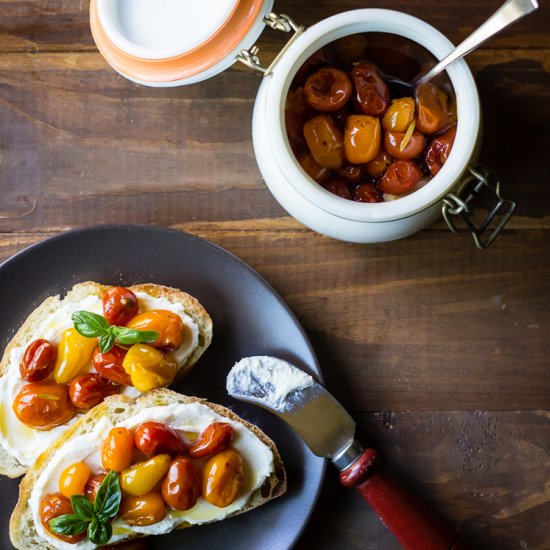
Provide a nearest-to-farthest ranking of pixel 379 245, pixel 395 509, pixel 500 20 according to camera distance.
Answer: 1. pixel 500 20
2. pixel 395 509
3. pixel 379 245

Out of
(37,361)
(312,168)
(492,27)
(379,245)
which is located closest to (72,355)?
(37,361)

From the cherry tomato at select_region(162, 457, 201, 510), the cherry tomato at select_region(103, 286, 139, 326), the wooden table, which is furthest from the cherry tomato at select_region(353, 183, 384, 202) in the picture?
the cherry tomato at select_region(162, 457, 201, 510)

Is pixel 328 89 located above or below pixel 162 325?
above

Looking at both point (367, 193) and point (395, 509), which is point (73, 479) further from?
point (367, 193)

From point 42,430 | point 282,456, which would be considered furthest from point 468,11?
point 42,430

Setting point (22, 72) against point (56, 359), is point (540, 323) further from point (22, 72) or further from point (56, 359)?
point (22, 72)
